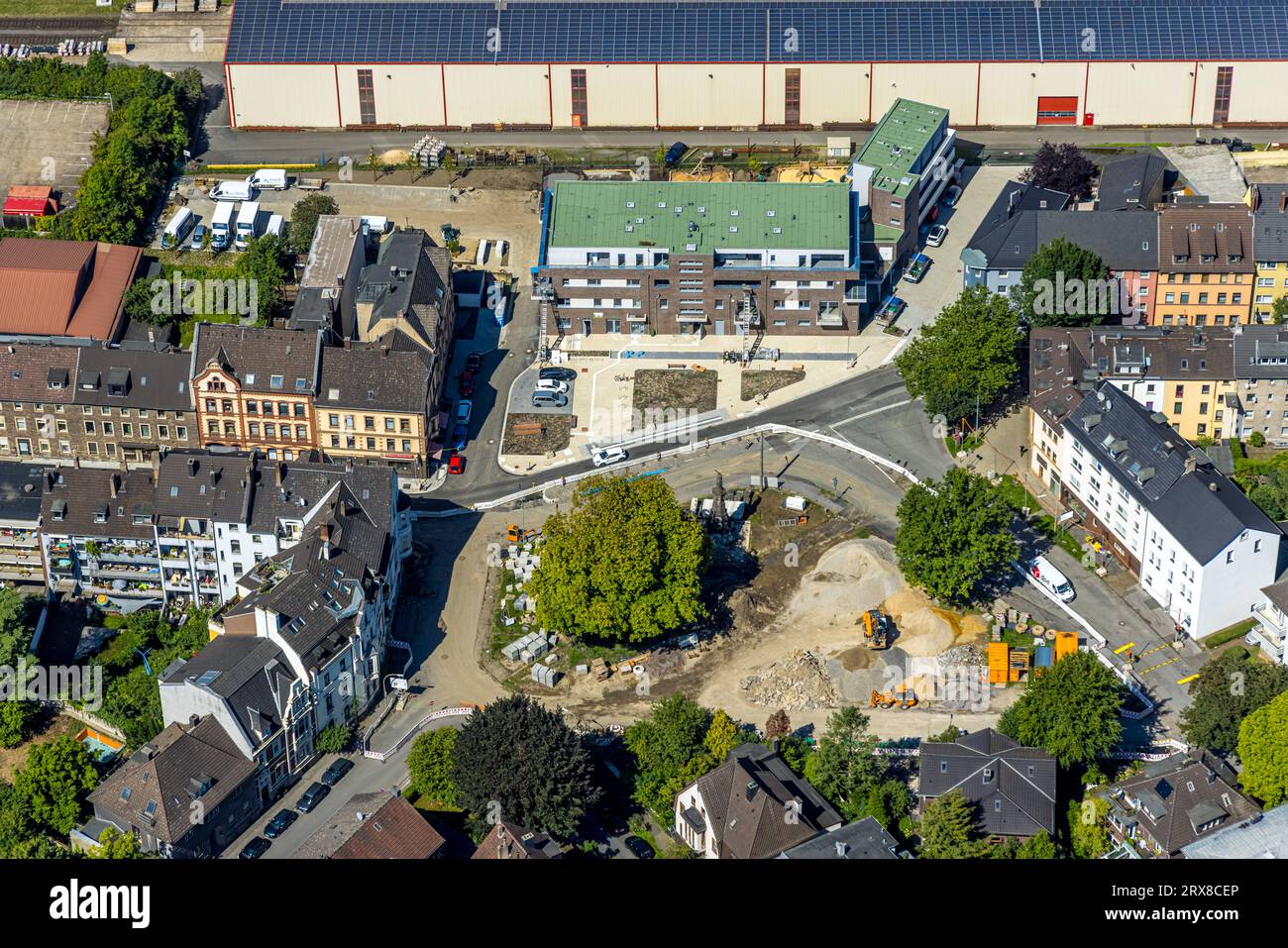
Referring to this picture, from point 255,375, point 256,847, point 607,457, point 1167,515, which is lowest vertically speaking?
point 256,847

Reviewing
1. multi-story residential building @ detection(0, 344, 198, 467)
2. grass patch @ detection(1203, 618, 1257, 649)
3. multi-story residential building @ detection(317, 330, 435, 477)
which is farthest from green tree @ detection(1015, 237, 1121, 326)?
multi-story residential building @ detection(0, 344, 198, 467)

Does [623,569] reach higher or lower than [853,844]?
higher

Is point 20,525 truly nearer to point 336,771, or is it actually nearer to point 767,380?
→ point 336,771

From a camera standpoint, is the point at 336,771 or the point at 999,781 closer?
the point at 999,781

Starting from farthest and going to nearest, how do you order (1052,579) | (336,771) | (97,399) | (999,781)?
(97,399) < (1052,579) < (336,771) < (999,781)

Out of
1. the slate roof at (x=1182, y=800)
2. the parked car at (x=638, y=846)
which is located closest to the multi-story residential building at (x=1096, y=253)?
the slate roof at (x=1182, y=800)

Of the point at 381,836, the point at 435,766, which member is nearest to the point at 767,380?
the point at 435,766

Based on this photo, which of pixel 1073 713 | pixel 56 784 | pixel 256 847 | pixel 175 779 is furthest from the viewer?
pixel 56 784

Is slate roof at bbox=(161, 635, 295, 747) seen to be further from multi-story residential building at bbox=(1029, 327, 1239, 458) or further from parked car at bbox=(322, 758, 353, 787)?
multi-story residential building at bbox=(1029, 327, 1239, 458)
